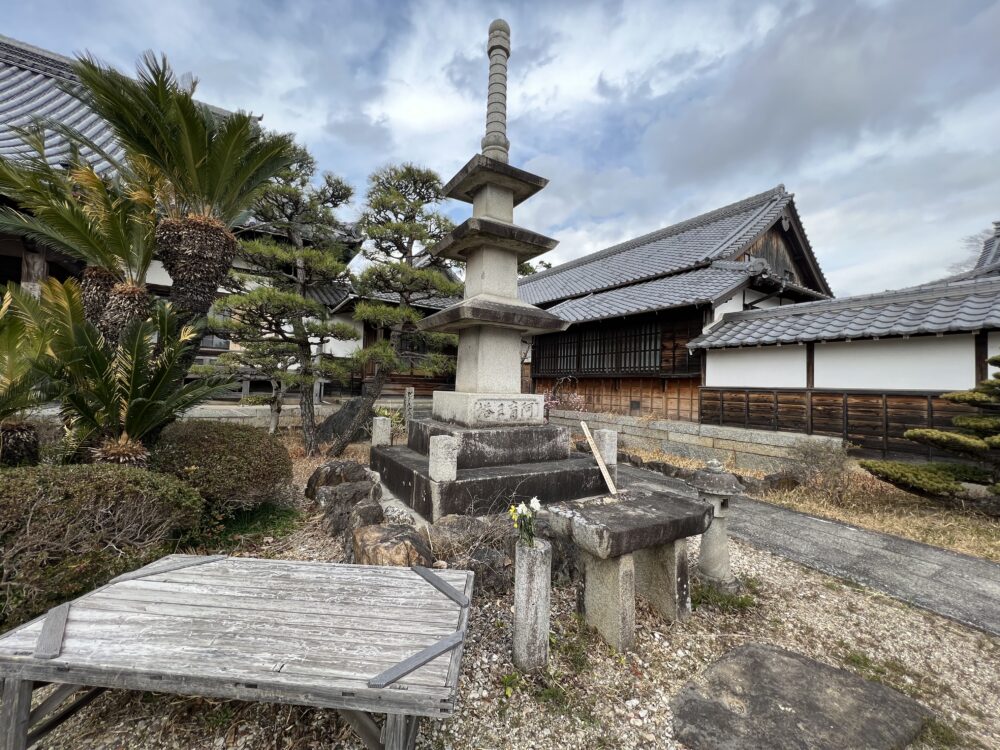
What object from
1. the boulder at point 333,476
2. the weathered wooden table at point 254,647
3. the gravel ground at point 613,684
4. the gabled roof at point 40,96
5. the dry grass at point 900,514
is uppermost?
the gabled roof at point 40,96

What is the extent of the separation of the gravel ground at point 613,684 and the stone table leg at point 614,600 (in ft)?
0.36

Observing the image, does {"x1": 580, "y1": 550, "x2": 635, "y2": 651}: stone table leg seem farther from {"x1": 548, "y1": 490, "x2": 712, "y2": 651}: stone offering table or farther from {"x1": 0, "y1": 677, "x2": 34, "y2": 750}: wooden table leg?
{"x1": 0, "y1": 677, "x2": 34, "y2": 750}: wooden table leg

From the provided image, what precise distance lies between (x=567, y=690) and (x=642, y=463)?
7023 millimetres

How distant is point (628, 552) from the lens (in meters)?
2.88

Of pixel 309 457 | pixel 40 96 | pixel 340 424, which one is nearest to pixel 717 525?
pixel 309 457

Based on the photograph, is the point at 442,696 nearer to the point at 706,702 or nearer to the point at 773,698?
the point at 706,702

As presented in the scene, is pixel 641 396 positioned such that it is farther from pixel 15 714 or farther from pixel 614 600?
pixel 15 714

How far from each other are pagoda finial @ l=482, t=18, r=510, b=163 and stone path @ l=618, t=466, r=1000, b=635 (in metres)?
6.32

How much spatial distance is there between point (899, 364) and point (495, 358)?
23.8 ft

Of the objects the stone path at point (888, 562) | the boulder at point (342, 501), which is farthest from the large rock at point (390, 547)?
the stone path at point (888, 562)

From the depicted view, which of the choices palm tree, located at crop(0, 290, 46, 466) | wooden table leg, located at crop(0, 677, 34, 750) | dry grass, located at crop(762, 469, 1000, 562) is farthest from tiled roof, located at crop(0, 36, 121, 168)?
dry grass, located at crop(762, 469, 1000, 562)

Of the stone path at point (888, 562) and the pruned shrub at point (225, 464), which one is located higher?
the pruned shrub at point (225, 464)

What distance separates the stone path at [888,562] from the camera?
139 inches

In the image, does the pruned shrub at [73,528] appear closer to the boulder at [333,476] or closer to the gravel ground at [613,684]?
the gravel ground at [613,684]
